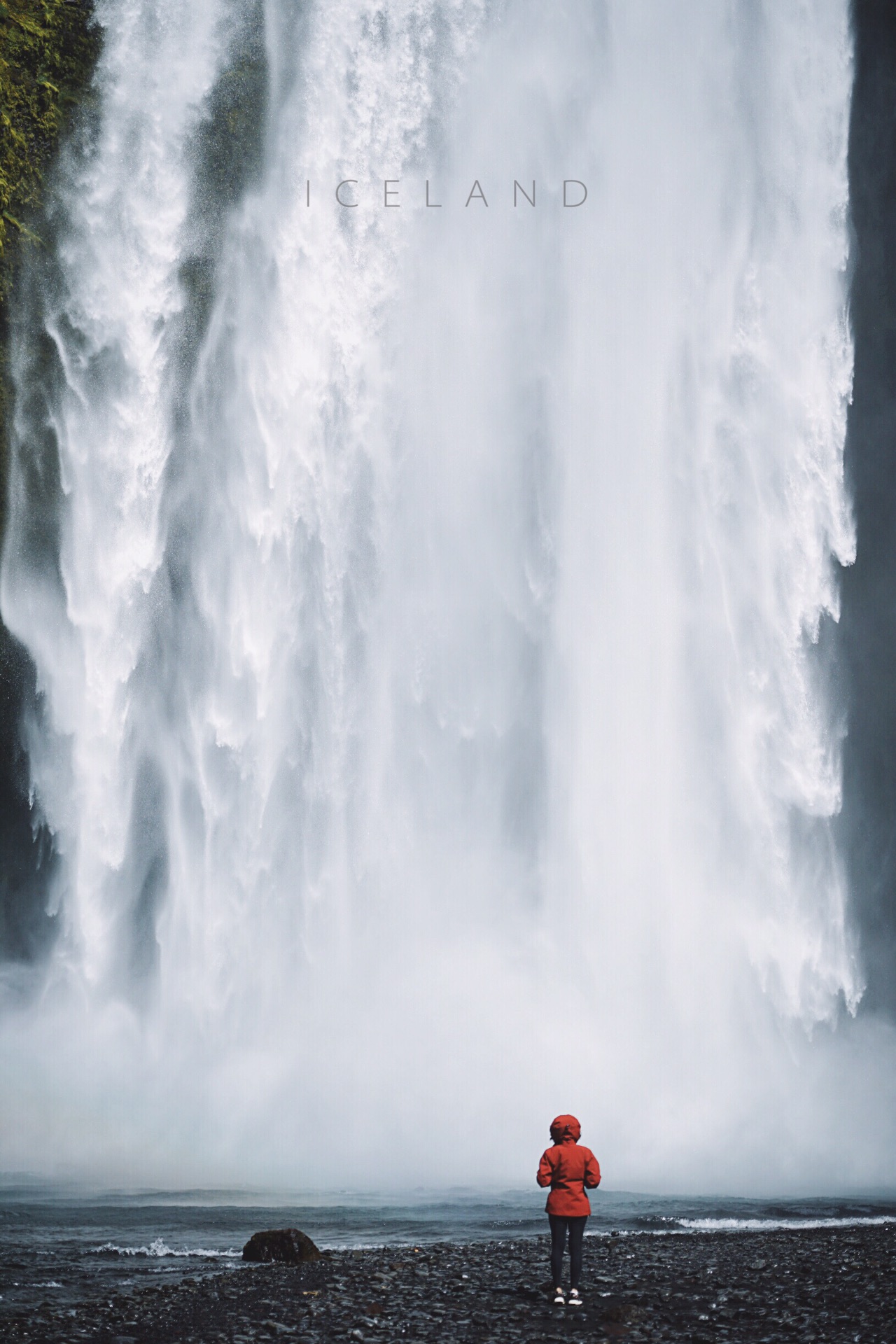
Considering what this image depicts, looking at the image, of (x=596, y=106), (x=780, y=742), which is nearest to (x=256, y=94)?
(x=596, y=106)

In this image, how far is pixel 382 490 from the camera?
25.9m

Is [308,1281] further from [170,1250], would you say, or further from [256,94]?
[256,94]

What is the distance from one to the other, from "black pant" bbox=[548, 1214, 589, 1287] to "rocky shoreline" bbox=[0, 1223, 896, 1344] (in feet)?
0.77

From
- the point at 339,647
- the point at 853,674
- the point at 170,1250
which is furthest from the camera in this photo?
the point at 853,674

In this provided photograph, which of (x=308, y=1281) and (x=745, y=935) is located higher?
(x=745, y=935)

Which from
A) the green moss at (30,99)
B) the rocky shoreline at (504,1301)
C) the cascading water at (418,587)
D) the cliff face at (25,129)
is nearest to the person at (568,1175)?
the rocky shoreline at (504,1301)

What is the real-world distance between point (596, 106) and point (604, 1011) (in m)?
22.0

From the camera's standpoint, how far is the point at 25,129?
2442 cm

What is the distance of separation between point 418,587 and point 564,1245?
60.5ft

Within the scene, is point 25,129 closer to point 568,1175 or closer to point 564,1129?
point 564,1129

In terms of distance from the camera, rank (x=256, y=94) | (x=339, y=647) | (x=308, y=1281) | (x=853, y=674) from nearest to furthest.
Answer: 1. (x=308, y=1281)
2. (x=339, y=647)
3. (x=256, y=94)
4. (x=853, y=674)

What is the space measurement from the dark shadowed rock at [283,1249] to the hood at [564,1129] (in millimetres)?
4543


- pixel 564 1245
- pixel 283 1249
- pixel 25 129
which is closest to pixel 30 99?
pixel 25 129

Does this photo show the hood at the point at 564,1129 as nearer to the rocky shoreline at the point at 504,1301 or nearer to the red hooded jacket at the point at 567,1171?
the red hooded jacket at the point at 567,1171
